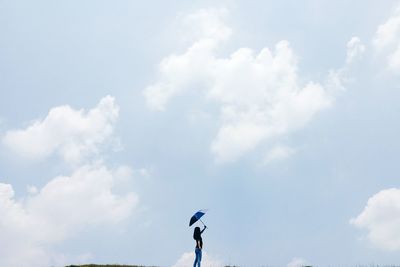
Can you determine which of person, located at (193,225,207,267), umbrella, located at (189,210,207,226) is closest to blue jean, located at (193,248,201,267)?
person, located at (193,225,207,267)

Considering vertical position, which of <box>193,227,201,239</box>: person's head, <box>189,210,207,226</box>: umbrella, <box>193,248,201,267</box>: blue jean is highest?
<box>189,210,207,226</box>: umbrella

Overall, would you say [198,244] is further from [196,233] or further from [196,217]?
[196,217]

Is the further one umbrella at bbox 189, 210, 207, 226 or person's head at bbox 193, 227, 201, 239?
umbrella at bbox 189, 210, 207, 226

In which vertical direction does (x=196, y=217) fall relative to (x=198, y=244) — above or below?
above

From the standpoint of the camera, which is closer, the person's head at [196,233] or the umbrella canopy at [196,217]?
the person's head at [196,233]

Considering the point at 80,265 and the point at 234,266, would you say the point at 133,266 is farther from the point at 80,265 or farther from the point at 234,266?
the point at 234,266

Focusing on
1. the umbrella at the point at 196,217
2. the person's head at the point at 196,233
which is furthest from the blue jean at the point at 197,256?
the umbrella at the point at 196,217

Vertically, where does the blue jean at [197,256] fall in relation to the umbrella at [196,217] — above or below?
below

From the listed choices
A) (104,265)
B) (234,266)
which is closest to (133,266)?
(104,265)

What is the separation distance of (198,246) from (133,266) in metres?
8.33

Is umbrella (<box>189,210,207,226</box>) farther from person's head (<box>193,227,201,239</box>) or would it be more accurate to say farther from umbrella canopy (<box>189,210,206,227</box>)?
person's head (<box>193,227,201,239</box>)

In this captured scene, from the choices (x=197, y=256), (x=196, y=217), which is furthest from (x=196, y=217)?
(x=197, y=256)

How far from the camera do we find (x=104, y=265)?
47625 millimetres

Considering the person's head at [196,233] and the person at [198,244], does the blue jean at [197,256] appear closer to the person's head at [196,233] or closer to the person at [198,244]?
the person at [198,244]
